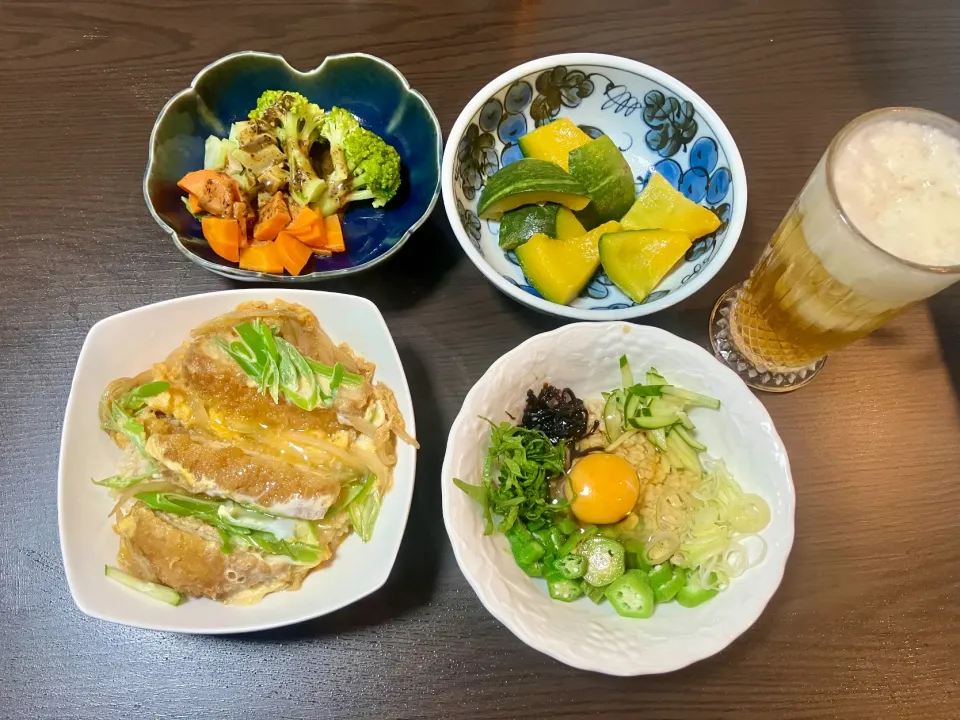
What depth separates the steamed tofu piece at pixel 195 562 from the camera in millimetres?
1432

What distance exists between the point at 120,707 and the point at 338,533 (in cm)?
66

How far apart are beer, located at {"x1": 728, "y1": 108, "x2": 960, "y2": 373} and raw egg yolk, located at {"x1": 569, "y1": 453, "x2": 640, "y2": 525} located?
1.93ft

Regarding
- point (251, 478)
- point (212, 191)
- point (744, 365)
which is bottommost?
point (251, 478)

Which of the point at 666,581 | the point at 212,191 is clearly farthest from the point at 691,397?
the point at 212,191

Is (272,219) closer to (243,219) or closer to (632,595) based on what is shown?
(243,219)

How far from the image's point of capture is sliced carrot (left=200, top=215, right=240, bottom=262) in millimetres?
1621

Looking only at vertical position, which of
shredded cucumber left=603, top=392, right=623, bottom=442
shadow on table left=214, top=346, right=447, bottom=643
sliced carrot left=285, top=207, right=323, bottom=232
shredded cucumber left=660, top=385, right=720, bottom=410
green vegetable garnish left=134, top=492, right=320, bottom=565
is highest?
sliced carrot left=285, top=207, right=323, bottom=232

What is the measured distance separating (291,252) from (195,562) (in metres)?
0.76

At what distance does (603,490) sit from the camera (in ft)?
4.79

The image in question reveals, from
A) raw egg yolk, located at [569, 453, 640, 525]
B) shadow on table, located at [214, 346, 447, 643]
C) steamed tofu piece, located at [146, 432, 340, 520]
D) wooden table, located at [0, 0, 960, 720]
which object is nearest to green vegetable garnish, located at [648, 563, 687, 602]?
raw egg yolk, located at [569, 453, 640, 525]

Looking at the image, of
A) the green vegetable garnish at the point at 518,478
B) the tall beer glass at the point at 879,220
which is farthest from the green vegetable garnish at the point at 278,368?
the tall beer glass at the point at 879,220

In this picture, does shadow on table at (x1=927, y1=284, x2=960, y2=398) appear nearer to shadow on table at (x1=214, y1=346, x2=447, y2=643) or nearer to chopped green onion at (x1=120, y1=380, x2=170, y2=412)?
shadow on table at (x1=214, y1=346, x2=447, y2=643)

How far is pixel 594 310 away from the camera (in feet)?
5.08

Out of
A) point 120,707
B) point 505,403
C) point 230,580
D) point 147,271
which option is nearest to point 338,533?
point 230,580
